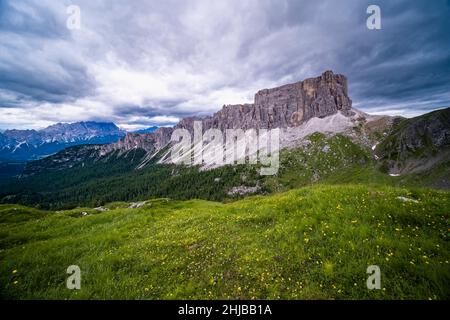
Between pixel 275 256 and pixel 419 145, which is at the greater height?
pixel 419 145

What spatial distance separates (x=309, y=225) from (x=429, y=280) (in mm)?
5205

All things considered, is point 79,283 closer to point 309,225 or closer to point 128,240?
point 128,240

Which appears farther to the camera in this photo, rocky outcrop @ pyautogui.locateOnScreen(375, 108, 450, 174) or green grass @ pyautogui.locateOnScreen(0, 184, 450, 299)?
rocky outcrop @ pyautogui.locateOnScreen(375, 108, 450, 174)

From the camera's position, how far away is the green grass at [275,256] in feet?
24.2

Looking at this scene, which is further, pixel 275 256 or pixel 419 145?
pixel 419 145

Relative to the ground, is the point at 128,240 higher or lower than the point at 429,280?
lower

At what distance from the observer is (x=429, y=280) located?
21.3ft

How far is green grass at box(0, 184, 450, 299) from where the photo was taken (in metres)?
7.38

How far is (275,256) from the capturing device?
9.60 meters

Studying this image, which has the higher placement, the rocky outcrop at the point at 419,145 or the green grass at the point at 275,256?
the rocky outcrop at the point at 419,145

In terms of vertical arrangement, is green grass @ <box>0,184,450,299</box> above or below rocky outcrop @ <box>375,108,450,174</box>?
below

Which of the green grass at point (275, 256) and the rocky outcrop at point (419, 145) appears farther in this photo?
the rocky outcrop at point (419, 145)
